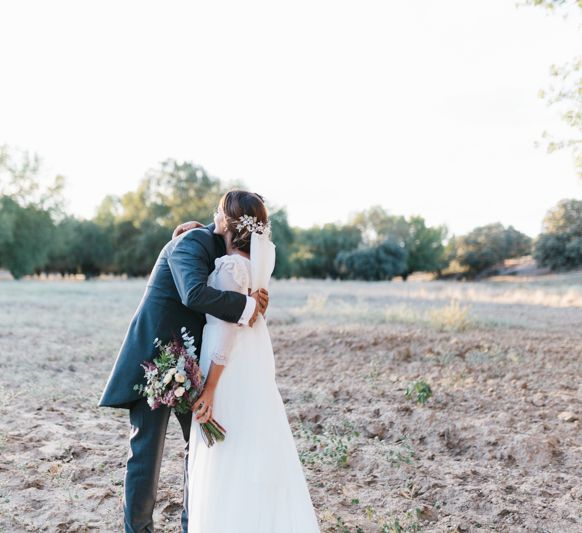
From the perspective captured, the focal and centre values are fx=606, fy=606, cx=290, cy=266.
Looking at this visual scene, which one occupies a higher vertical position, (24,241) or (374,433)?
(24,241)

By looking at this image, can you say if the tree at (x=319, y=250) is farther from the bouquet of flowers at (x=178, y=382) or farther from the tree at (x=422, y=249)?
Answer: the bouquet of flowers at (x=178, y=382)

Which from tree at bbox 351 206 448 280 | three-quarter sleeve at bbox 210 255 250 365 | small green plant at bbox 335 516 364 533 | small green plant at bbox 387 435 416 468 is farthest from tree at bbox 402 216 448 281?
three-quarter sleeve at bbox 210 255 250 365

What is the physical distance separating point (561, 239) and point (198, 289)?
46766 mm

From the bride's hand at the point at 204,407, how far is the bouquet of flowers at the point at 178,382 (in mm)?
25

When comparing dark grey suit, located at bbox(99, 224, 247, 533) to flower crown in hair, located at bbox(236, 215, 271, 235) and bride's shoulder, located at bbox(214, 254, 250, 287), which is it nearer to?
bride's shoulder, located at bbox(214, 254, 250, 287)

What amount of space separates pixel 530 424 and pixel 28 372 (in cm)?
626

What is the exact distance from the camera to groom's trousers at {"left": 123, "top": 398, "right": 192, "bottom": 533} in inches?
124

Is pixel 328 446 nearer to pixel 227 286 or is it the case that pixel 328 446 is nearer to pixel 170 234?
pixel 227 286

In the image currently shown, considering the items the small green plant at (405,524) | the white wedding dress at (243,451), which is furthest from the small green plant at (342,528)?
the white wedding dress at (243,451)

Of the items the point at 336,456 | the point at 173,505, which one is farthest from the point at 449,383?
the point at 173,505

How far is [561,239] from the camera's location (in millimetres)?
44875

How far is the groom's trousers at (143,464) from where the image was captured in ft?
10.3

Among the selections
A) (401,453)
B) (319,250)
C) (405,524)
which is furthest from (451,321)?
(319,250)

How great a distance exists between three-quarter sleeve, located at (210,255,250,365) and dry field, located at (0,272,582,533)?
1469 millimetres
